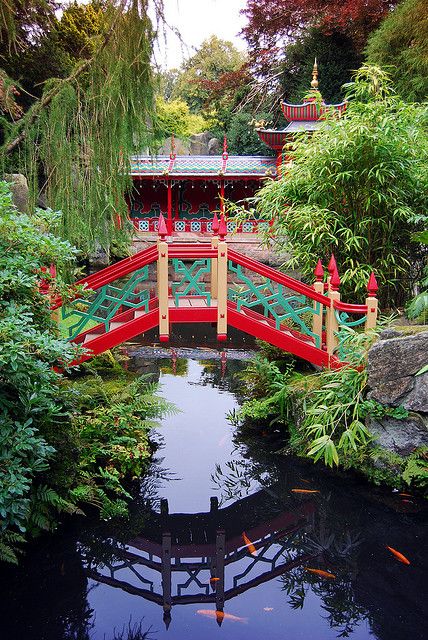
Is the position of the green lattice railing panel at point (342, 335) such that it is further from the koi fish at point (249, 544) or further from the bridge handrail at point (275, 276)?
the koi fish at point (249, 544)

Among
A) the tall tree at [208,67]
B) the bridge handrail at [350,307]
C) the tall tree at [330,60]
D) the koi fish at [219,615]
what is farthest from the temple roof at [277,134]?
the koi fish at [219,615]

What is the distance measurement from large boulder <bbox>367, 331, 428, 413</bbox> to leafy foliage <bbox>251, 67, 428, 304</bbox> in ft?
4.55

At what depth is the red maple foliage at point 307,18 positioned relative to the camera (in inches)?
616

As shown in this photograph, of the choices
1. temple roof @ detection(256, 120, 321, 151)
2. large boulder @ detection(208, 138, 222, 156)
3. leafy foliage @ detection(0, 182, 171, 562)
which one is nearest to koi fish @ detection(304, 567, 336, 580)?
leafy foliage @ detection(0, 182, 171, 562)

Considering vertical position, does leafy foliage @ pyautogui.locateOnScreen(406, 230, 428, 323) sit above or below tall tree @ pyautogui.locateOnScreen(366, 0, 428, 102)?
below

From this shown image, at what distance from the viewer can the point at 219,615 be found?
325 cm

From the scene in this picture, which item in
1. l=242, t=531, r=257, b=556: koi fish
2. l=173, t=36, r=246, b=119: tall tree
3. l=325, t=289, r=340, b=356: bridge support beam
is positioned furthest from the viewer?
l=173, t=36, r=246, b=119: tall tree

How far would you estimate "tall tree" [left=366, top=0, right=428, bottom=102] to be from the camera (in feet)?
33.8

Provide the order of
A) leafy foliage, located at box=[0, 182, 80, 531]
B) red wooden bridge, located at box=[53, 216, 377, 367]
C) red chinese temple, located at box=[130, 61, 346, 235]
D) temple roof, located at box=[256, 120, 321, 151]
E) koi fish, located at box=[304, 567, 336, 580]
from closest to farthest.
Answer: leafy foliage, located at box=[0, 182, 80, 531], koi fish, located at box=[304, 567, 336, 580], red wooden bridge, located at box=[53, 216, 377, 367], temple roof, located at box=[256, 120, 321, 151], red chinese temple, located at box=[130, 61, 346, 235]

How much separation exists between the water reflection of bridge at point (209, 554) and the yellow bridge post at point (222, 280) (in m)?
1.50

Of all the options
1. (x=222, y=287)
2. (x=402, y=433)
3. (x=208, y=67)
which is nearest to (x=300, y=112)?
(x=222, y=287)

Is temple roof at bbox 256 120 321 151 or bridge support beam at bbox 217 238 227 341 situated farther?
temple roof at bbox 256 120 321 151

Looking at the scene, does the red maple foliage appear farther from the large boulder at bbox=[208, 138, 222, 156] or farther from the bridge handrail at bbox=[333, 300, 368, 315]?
the bridge handrail at bbox=[333, 300, 368, 315]

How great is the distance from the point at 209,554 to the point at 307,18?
61.8 feet
